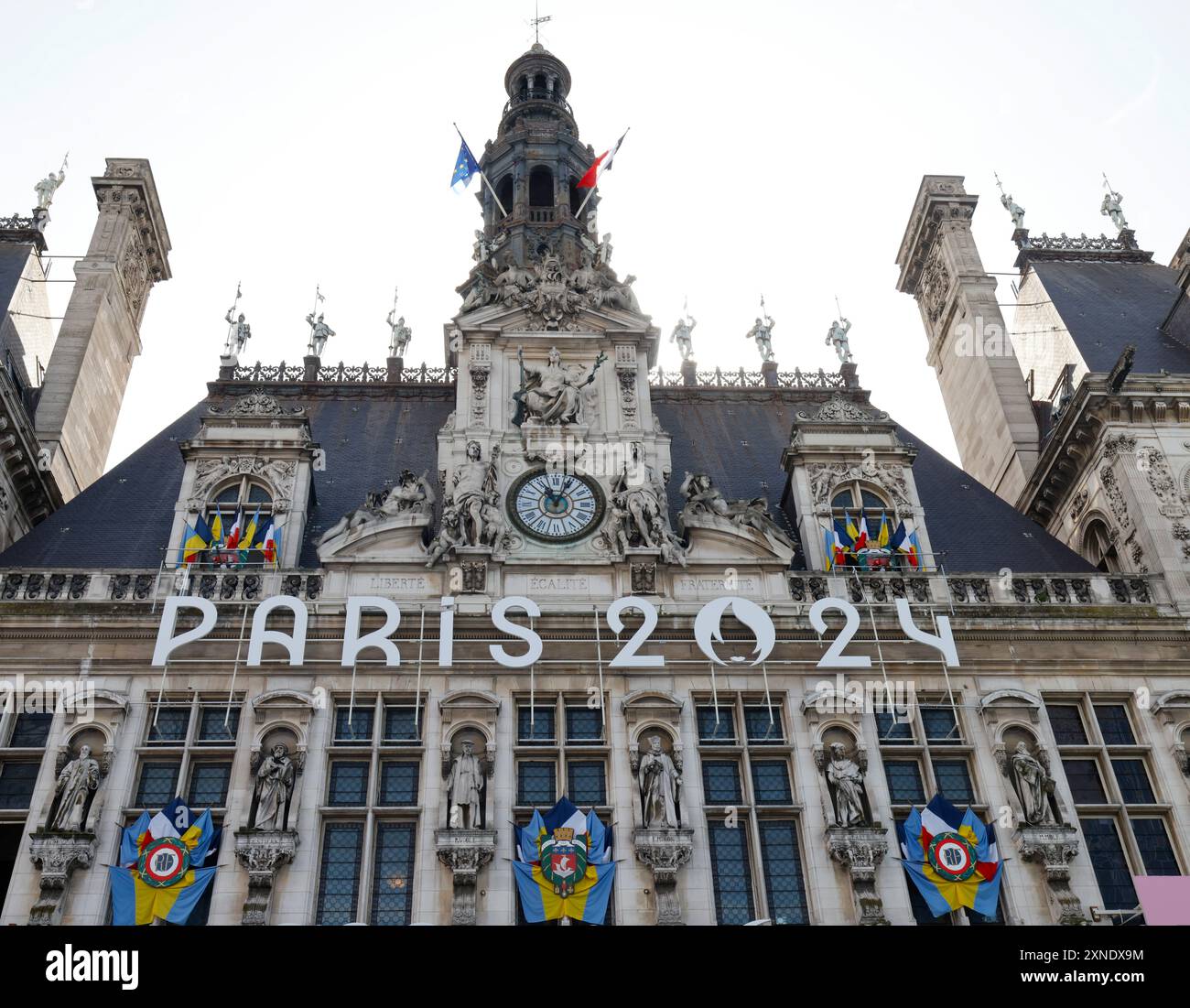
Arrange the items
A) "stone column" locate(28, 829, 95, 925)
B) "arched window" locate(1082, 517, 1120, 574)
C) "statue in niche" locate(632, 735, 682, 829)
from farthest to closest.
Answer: "arched window" locate(1082, 517, 1120, 574) → "statue in niche" locate(632, 735, 682, 829) → "stone column" locate(28, 829, 95, 925)

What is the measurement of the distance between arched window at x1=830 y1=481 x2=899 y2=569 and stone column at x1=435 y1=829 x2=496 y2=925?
9599 mm

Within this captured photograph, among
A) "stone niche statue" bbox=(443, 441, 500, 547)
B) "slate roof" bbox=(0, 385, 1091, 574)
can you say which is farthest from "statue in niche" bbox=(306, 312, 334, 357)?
"stone niche statue" bbox=(443, 441, 500, 547)

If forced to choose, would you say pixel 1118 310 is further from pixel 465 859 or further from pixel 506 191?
pixel 465 859

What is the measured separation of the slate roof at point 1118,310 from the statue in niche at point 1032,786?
41.4 feet

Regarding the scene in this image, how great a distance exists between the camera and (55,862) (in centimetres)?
2031

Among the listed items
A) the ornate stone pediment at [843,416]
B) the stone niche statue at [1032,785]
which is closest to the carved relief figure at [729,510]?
the ornate stone pediment at [843,416]

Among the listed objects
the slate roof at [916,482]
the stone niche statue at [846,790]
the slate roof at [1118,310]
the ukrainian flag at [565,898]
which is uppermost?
the slate roof at [1118,310]

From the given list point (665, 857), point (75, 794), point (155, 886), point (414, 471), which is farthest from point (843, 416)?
point (75, 794)

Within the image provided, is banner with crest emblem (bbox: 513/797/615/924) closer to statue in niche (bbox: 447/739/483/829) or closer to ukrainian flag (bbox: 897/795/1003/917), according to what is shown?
statue in niche (bbox: 447/739/483/829)

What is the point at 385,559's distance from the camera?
81.1 ft

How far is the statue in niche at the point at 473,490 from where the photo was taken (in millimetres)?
24969

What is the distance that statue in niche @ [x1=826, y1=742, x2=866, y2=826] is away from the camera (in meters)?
21.6

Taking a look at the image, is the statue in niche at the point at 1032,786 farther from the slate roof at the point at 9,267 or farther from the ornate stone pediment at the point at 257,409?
the slate roof at the point at 9,267
